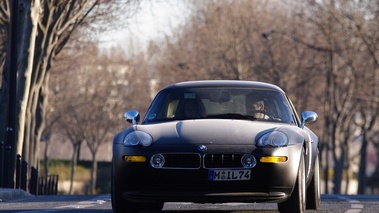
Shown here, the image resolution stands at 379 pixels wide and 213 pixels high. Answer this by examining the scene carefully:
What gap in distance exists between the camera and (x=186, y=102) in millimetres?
12031

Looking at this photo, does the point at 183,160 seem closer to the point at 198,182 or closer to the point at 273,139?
the point at 198,182

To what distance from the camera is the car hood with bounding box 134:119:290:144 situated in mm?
10758

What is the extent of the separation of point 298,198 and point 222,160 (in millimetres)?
877

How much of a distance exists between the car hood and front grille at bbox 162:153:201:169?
0.41 ft

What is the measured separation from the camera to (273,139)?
10.8m

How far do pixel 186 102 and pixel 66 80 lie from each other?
58.2 metres

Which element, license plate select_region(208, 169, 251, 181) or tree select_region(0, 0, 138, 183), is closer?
license plate select_region(208, 169, 251, 181)

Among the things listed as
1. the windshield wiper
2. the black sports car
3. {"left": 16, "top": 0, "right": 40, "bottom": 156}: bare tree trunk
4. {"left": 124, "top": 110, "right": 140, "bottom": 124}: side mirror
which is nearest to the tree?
{"left": 16, "top": 0, "right": 40, "bottom": 156}: bare tree trunk

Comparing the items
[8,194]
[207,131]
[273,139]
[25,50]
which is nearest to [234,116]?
[207,131]

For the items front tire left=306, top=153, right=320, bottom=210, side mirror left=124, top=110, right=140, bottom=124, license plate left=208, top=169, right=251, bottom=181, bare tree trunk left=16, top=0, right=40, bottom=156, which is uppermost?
bare tree trunk left=16, top=0, right=40, bottom=156

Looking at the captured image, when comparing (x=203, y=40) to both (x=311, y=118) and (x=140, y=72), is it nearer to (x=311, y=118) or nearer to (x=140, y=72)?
(x=140, y=72)

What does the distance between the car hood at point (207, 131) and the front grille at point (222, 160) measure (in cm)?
13

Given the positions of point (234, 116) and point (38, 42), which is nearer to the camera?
point (234, 116)

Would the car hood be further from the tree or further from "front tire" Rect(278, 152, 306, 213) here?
the tree
